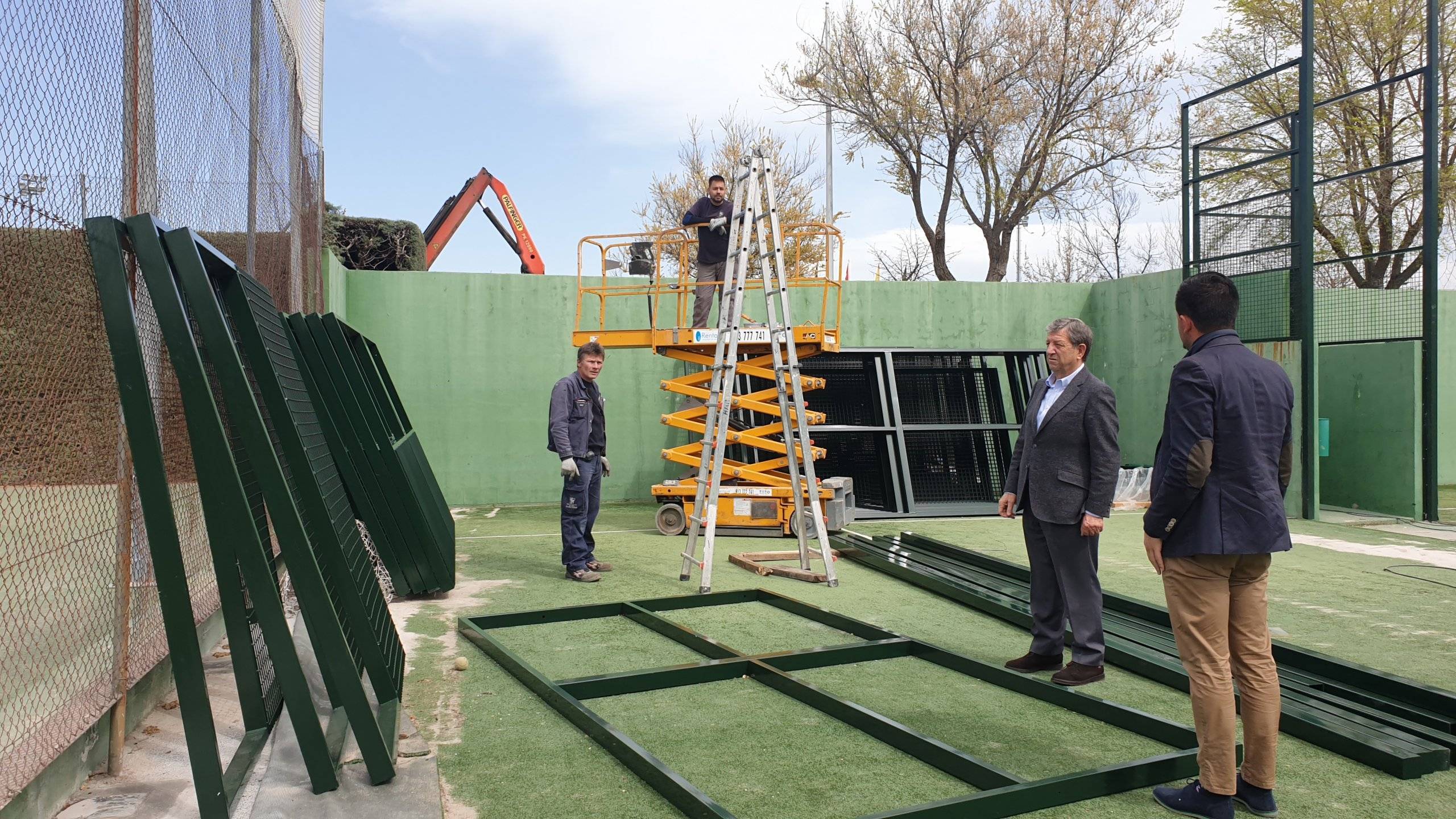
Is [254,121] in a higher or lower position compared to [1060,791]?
higher

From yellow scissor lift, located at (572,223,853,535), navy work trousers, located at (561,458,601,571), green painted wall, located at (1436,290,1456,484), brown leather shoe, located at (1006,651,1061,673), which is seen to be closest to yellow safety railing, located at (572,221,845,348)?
yellow scissor lift, located at (572,223,853,535)

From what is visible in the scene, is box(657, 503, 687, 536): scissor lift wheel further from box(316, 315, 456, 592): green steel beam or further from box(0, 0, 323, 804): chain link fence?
box(0, 0, 323, 804): chain link fence

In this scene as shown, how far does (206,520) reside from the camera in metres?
3.20

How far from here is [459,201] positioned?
18188 mm

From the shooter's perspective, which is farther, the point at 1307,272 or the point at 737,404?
the point at 1307,272

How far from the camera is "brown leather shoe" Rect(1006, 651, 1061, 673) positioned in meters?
5.07

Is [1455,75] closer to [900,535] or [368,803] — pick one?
[900,535]

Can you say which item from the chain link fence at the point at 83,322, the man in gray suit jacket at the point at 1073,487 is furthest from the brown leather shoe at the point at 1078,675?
the chain link fence at the point at 83,322

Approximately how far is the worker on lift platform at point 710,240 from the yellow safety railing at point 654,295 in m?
0.12

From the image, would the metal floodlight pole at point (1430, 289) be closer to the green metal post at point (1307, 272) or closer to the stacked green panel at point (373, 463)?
the green metal post at point (1307, 272)

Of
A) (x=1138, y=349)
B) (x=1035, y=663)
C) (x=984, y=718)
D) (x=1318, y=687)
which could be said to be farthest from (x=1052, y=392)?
(x=1138, y=349)

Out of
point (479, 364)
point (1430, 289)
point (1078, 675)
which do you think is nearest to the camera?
point (1078, 675)

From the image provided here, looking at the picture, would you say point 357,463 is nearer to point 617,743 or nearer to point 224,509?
point 224,509

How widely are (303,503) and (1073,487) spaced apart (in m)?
3.49
